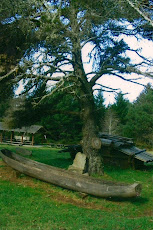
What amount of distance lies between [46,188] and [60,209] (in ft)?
6.61

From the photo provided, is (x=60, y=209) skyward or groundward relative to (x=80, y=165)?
groundward

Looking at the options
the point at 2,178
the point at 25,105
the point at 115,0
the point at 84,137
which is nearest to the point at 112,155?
the point at 84,137

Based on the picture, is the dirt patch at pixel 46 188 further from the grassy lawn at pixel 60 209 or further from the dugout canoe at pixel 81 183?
the dugout canoe at pixel 81 183

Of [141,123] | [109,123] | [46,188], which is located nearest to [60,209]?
[46,188]

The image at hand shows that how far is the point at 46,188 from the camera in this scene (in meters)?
10.0

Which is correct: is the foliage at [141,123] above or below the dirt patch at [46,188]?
above

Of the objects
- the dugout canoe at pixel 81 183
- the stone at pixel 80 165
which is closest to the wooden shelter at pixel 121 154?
the stone at pixel 80 165

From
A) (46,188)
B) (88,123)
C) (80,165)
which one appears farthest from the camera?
(88,123)

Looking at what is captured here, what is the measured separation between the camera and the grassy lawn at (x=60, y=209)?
264 inches

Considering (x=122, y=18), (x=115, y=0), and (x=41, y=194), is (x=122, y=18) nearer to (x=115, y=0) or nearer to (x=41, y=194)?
(x=115, y=0)

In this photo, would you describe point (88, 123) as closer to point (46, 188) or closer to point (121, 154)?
point (46, 188)

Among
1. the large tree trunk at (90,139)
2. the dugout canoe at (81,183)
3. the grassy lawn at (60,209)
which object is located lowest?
the grassy lawn at (60,209)

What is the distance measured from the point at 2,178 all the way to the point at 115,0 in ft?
24.9

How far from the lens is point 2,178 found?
1068 centimetres
